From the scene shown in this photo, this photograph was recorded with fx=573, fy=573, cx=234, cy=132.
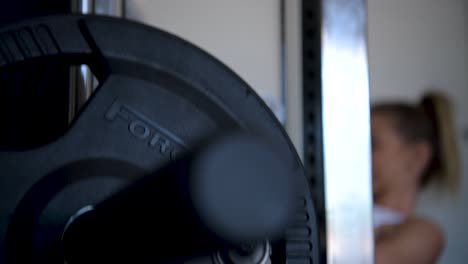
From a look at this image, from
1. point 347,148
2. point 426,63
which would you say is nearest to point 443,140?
point 426,63

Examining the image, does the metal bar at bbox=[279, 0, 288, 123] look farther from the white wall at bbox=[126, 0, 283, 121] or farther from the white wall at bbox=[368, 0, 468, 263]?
the white wall at bbox=[368, 0, 468, 263]

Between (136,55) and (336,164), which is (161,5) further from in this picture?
(136,55)

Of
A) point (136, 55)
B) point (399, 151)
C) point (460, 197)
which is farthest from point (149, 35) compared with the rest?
point (460, 197)

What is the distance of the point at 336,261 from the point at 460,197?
1.17 metres

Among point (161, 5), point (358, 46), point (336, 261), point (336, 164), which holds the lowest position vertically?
point (336, 261)

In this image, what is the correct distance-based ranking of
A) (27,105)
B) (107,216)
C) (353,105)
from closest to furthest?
(107,216) → (27,105) → (353,105)

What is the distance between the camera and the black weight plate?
0.35 metres

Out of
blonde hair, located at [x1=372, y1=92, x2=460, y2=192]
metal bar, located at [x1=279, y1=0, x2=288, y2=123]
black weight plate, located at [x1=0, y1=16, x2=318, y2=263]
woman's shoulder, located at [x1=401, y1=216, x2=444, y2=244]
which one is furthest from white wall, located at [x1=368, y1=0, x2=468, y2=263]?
black weight plate, located at [x1=0, y1=16, x2=318, y2=263]

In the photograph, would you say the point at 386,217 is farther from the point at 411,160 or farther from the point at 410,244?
the point at 411,160

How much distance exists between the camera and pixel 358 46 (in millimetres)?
626

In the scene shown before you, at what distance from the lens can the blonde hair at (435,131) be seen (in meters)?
1.60

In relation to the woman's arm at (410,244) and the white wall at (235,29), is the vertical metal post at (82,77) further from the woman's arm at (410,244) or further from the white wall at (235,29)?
the woman's arm at (410,244)

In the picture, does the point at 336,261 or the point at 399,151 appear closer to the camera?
the point at 336,261

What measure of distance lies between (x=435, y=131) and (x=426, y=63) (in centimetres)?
20
